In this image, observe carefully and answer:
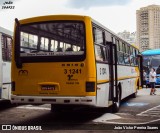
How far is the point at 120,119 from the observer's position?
1112cm

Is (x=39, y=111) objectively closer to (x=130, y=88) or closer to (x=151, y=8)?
(x=130, y=88)

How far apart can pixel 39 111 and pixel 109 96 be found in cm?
279

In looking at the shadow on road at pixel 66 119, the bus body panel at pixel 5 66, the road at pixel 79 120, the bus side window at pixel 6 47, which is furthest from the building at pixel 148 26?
the road at pixel 79 120

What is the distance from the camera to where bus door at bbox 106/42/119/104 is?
1226 cm

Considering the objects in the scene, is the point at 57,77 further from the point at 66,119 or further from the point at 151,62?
the point at 151,62

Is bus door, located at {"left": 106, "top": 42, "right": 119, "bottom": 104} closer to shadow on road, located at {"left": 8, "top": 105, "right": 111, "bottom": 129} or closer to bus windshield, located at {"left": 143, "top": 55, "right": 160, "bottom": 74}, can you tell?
shadow on road, located at {"left": 8, "top": 105, "right": 111, "bottom": 129}

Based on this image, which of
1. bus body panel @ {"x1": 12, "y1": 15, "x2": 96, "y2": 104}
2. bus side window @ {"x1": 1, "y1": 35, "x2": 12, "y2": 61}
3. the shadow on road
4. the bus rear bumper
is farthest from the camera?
bus side window @ {"x1": 1, "y1": 35, "x2": 12, "y2": 61}

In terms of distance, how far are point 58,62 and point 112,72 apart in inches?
114

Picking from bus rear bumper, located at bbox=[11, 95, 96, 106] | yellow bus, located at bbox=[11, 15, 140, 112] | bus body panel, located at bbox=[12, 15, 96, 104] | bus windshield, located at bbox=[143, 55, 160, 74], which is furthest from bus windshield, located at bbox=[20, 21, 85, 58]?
bus windshield, located at bbox=[143, 55, 160, 74]

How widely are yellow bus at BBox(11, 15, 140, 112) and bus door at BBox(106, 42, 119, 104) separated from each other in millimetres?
1374

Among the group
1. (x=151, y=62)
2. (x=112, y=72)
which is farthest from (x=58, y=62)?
(x=151, y=62)

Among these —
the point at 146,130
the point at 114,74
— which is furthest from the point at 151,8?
the point at 146,130

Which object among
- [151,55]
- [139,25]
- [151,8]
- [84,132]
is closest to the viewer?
[84,132]

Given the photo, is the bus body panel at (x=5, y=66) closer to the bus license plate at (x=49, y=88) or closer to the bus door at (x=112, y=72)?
the bus license plate at (x=49, y=88)
